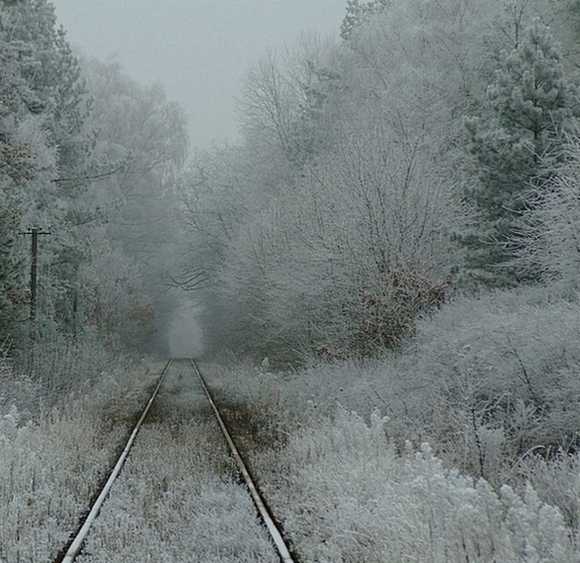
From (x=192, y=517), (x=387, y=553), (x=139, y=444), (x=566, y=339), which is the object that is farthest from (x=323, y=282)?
(x=387, y=553)

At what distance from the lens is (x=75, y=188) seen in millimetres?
30578

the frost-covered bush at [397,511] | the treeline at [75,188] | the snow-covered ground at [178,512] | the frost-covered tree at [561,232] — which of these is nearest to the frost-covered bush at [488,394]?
the frost-covered bush at [397,511]

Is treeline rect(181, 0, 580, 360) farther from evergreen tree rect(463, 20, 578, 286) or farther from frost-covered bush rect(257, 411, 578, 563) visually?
frost-covered bush rect(257, 411, 578, 563)

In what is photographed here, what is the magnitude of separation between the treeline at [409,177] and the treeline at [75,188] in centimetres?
704

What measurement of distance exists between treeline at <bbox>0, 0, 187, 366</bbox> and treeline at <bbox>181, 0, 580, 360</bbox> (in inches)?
277

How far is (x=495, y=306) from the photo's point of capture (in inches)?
629

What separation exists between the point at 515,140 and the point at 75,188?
58.1 feet

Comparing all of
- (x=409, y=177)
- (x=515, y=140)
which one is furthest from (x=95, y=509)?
(x=515, y=140)

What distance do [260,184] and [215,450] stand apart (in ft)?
88.8

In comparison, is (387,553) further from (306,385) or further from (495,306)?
(306,385)

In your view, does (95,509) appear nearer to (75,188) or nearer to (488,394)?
(488,394)

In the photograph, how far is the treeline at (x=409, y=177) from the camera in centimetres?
1952

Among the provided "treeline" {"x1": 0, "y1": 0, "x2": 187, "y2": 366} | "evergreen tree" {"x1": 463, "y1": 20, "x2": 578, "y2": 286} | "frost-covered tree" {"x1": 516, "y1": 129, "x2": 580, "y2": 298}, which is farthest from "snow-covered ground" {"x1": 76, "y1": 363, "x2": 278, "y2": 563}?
"evergreen tree" {"x1": 463, "y1": 20, "x2": 578, "y2": 286}

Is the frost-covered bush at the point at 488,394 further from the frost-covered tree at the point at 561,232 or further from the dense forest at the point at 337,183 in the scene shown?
the dense forest at the point at 337,183
